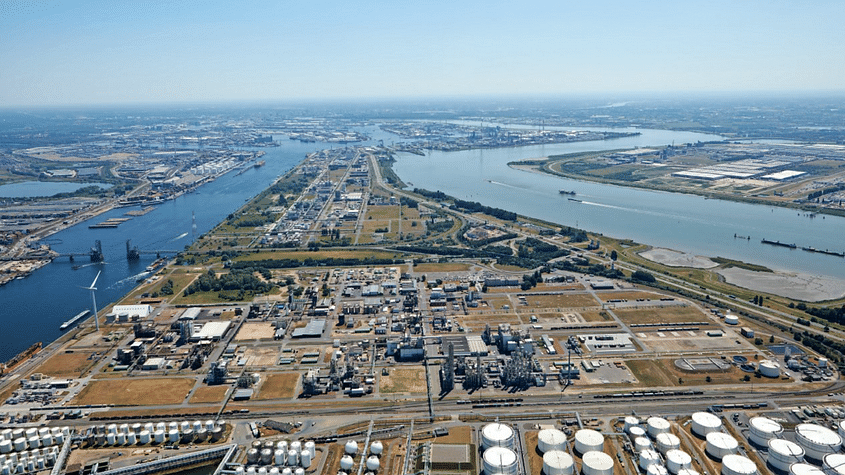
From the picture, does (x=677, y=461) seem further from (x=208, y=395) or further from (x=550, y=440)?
(x=208, y=395)

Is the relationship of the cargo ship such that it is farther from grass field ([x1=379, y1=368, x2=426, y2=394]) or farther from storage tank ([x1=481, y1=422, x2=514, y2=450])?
storage tank ([x1=481, y1=422, x2=514, y2=450])

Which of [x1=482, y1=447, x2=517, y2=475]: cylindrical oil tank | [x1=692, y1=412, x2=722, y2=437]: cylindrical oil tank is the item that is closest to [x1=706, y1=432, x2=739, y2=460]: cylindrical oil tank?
[x1=692, y1=412, x2=722, y2=437]: cylindrical oil tank

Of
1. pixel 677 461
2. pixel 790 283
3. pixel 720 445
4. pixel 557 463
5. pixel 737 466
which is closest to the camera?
pixel 737 466

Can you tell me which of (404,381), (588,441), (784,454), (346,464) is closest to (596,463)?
(588,441)

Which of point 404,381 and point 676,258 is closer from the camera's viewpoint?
point 404,381

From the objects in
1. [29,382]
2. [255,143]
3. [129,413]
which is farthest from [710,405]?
[255,143]
